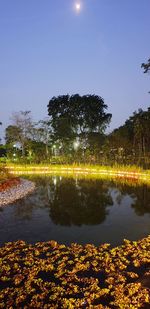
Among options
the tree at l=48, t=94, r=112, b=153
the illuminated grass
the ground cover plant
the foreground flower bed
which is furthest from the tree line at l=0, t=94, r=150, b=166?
the foreground flower bed

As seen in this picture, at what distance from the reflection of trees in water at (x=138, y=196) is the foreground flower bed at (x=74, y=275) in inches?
205

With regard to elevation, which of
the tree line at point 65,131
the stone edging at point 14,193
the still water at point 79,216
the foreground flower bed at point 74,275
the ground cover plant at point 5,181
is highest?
the tree line at point 65,131

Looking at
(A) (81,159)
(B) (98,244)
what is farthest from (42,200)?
(A) (81,159)

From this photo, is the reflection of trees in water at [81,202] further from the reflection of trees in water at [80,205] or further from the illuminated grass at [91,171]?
the illuminated grass at [91,171]

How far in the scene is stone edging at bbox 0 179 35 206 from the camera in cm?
1804

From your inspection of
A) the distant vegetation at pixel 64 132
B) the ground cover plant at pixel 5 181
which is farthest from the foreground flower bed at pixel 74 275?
the distant vegetation at pixel 64 132

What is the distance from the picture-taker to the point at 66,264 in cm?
841

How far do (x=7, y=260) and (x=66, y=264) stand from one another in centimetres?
176

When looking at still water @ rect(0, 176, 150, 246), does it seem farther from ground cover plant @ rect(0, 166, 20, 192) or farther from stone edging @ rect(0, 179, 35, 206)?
ground cover plant @ rect(0, 166, 20, 192)

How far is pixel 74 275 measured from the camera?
7.51m

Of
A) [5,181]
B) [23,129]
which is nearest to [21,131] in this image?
[23,129]

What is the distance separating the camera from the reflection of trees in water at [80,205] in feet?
44.1

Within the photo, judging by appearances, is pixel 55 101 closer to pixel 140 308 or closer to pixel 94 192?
pixel 94 192

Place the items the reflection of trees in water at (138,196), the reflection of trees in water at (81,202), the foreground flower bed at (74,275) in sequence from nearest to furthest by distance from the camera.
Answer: the foreground flower bed at (74,275)
the reflection of trees in water at (81,202)
the reflection of trees in water at (138,196)
